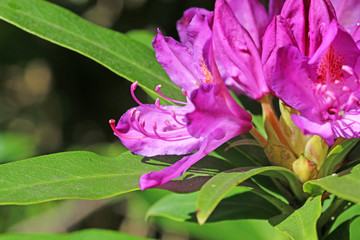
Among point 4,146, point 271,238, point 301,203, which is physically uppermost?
point 301,203

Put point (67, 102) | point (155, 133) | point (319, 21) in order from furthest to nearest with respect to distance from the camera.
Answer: point (67, 102), point (155, 133), point (319, 21)

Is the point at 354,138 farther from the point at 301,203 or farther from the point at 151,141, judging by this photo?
the point at 151,141

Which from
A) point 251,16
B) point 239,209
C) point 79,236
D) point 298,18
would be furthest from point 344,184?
point 79,236

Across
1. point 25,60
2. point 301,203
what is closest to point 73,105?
point 25,60

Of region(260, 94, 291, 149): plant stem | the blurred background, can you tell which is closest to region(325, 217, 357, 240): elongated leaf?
region(260, 94, 291, 149): plant stem

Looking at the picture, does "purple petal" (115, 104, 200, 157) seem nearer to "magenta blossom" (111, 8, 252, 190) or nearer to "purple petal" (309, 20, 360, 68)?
"magenta blossom" (111, 8, 252, 190)

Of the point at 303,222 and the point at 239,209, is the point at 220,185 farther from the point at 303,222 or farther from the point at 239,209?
the point at 239,209
